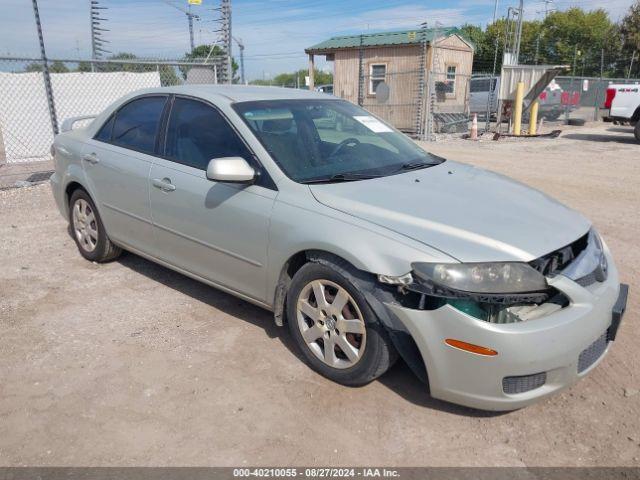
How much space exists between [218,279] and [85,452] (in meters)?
1.45

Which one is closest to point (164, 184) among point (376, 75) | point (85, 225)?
point (85, 225)

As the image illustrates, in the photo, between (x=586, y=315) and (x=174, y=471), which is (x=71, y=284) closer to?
(x=174, y=471)

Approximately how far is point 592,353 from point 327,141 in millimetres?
2177

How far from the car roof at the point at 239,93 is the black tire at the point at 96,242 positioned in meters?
1.16

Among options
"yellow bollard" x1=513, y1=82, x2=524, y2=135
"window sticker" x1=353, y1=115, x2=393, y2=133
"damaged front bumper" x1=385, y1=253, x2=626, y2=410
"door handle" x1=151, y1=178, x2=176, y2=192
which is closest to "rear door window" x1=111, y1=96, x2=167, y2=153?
"door handle" x1=151, y1=178, x2=176, y2=192

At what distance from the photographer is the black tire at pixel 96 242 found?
4.89 metres

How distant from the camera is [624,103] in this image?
16.1 metres

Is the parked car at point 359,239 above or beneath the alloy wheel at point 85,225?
above

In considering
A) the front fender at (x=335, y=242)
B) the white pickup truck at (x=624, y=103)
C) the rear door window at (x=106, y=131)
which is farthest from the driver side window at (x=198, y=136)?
the white pickup truck at (x=624, y=103)

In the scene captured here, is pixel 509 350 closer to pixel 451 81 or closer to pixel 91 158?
pixel 91 158

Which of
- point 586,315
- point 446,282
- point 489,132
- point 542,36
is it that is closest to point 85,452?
point 446,282

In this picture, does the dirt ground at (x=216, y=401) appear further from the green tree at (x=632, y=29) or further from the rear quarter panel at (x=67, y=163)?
the green tree at (x=632, y=29)

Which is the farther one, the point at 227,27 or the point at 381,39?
the point at 381,39

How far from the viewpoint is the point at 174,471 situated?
249 centimetres
